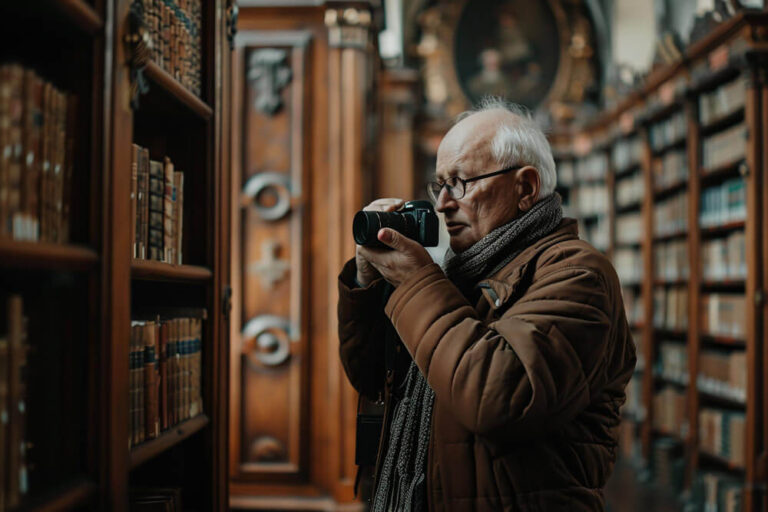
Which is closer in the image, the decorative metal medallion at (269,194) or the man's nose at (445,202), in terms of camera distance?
the man's nose at (445,202)

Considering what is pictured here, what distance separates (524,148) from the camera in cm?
154

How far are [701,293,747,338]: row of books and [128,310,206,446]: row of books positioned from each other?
3153 mm

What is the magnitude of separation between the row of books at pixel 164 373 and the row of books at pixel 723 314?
3153 millimetres

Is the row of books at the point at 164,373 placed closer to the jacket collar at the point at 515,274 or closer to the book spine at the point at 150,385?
the book spine at the point at 150,385

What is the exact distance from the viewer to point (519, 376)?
4.18 feet

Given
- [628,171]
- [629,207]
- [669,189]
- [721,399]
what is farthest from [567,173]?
[721,399]

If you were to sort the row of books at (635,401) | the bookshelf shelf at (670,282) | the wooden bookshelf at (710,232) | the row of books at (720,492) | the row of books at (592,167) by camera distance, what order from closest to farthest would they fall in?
1. the wooden bookshelf at (710,232)
2. the row of books at (720,492)
3. the bookshelf shelf at (670,282)
4. the row of books at (635,401)
5. the row of books at (592,167)

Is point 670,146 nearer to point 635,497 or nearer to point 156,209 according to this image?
point 635,497

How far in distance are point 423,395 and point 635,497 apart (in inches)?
144

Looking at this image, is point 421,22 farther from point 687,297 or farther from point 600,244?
point 687,297

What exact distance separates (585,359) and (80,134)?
888mm

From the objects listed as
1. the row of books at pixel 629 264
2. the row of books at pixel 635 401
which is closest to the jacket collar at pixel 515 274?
the row of books at pixel 635 401

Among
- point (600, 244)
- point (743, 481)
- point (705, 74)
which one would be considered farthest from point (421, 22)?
point (743, 481)

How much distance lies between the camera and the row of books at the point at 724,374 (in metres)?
3.93
